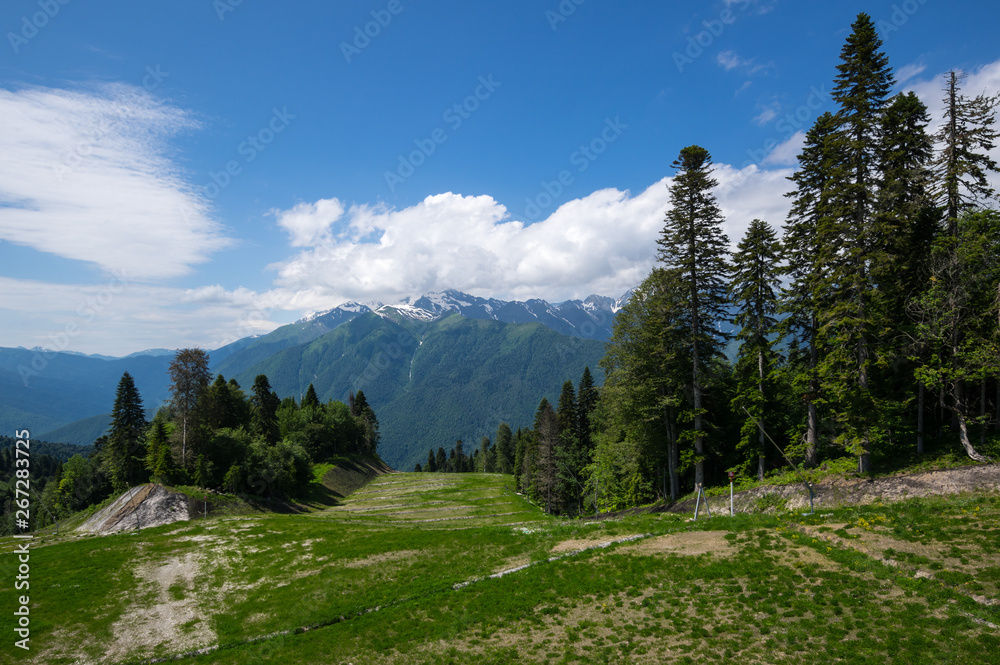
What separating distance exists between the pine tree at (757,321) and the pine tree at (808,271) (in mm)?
1125

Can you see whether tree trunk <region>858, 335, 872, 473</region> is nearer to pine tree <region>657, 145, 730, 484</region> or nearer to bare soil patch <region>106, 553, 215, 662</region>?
pine tree <region>657, 145, 730, 484</region>

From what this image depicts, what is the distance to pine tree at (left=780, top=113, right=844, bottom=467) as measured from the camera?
30.0m

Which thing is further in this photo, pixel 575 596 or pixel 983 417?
pixel 983 417

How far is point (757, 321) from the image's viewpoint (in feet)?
112

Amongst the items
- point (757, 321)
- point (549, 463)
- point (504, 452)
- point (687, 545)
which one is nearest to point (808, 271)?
point (757, 321)

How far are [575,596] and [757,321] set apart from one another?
24.6 meters

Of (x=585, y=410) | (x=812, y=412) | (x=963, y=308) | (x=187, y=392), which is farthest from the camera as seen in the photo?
(x=585, y=410)

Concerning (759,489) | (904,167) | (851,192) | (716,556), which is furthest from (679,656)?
(904,167)

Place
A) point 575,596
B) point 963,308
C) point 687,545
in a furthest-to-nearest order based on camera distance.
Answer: point 963,308 < point 687,545 < point 575,596

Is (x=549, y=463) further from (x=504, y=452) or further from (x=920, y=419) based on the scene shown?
(x=504, y=452)

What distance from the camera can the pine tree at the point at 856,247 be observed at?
26.7 meters

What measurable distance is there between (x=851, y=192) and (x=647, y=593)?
25.6 m

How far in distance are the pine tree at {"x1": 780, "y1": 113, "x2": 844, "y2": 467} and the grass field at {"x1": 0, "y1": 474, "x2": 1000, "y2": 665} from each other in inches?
384

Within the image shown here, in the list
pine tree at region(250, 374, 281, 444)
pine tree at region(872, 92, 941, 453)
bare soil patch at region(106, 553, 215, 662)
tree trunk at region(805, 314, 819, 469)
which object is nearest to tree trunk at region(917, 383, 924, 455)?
pine tree at region(872, 92, 941, 453)
